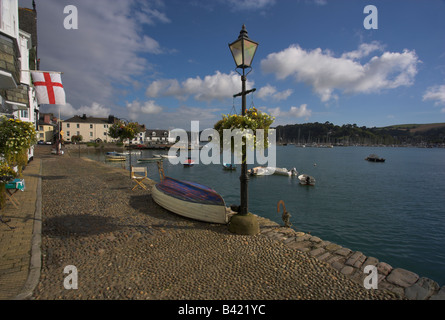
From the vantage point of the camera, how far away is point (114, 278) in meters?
4.48

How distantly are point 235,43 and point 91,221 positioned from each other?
26.1 feet

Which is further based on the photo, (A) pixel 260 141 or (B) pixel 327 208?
(B) pixel 327 208

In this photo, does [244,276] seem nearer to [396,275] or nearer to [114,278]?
[114,278]

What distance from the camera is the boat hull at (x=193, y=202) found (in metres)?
7.77

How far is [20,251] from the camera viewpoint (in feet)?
17.4

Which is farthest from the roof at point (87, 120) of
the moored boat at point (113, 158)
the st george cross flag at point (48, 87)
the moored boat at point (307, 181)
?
the st george cross flag at point (48, 87)

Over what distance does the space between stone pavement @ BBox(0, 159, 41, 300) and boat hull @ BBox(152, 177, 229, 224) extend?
4268 mm

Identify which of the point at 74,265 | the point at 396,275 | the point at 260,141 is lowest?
the point at 396,275

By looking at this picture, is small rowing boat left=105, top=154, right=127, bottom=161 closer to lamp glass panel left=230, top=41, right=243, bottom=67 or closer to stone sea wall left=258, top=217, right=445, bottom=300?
lamp glass panel left=230, top=41, right=243, bottom=67

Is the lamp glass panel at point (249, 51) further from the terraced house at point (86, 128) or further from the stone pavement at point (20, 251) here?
the terraced house at point (86, 128)

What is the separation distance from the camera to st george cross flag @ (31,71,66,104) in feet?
26.5

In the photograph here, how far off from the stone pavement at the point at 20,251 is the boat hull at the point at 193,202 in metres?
4.27

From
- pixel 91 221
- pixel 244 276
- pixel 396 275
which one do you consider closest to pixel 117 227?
pixel 91 221

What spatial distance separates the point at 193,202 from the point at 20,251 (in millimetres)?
4919
